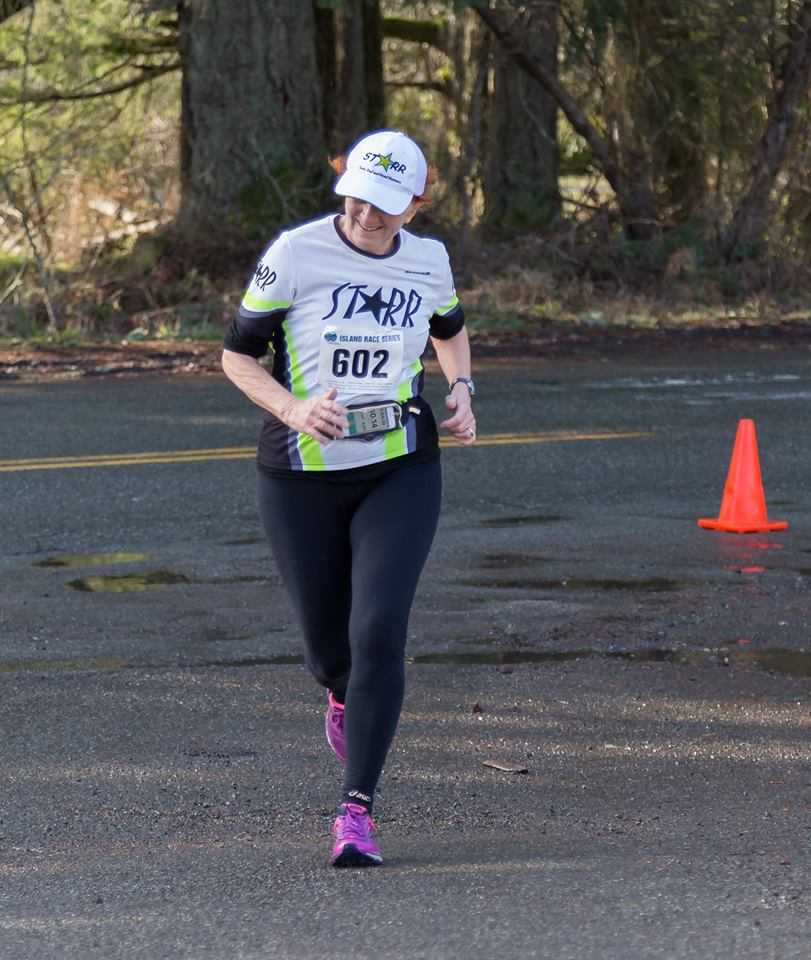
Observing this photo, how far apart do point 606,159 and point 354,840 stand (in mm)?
18801

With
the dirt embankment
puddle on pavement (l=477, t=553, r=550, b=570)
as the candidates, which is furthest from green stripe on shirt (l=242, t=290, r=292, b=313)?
the dirt embankment

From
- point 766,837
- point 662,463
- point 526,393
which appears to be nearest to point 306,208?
point 526,393

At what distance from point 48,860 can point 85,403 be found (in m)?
9.29

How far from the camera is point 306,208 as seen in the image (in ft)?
67.2

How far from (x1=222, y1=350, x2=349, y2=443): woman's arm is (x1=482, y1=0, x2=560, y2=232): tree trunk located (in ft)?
59.3

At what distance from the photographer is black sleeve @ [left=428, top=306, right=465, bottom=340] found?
200 inches

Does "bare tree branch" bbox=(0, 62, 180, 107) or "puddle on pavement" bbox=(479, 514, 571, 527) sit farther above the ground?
"bare tree branch" bbox=(0, 62, 180, 107)

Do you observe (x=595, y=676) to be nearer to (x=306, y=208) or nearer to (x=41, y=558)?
(x=41, y=558)

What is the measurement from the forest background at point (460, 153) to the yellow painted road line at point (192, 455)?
6409 millimetres

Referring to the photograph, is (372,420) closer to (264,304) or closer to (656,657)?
(264,304)

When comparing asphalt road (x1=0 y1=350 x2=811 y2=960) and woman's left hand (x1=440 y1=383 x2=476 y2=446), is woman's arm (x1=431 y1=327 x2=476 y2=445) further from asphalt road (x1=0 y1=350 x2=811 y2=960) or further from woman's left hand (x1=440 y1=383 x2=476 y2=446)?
asphalt road (x1=0 y1=350 x2=811 y2=960)

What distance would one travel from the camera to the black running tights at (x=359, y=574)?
15.4ft

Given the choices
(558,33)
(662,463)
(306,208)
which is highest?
(558,33)

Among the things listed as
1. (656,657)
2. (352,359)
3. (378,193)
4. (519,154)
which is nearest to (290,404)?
(352,359)
